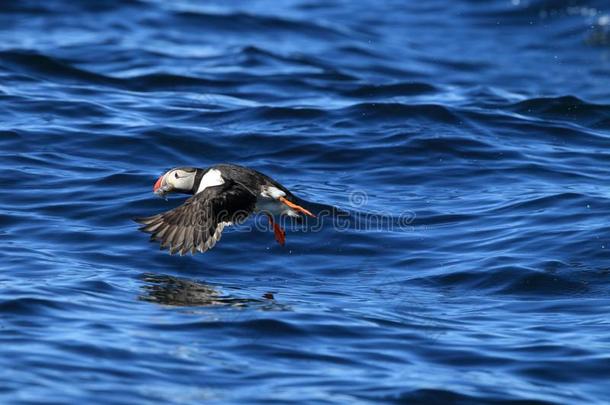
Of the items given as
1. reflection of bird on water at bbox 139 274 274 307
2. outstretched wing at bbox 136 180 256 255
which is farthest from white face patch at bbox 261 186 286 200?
reflection of bird on water at bbox 139 274 274 307

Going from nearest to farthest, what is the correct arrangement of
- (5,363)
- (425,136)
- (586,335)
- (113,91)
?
(5,363) → (586,335) → (425,136) → (113,91)

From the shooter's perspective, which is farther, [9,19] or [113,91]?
[9,19]

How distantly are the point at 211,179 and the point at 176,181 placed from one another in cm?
44

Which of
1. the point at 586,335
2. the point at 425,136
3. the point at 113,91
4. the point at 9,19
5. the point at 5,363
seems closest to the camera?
the point at 5,363

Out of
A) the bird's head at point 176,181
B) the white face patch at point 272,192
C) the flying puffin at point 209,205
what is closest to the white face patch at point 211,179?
the flying puffin at point 209,205

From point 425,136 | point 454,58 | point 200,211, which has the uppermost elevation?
point 454,58

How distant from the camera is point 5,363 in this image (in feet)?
19.8

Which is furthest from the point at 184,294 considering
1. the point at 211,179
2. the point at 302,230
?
the point at 302,230

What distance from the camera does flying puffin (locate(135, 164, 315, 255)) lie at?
25.0ft

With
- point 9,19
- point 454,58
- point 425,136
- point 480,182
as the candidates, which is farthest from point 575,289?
point 9,19

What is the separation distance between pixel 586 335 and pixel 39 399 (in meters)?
3.72

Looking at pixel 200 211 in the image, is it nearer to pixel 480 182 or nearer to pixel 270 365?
pixel 270 365

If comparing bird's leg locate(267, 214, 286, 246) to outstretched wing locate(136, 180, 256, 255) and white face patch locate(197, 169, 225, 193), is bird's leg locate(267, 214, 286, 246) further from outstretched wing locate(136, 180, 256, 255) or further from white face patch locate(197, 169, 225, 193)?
outstretched wing locate(136, 180, 256, 255)

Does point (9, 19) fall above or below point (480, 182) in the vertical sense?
above
